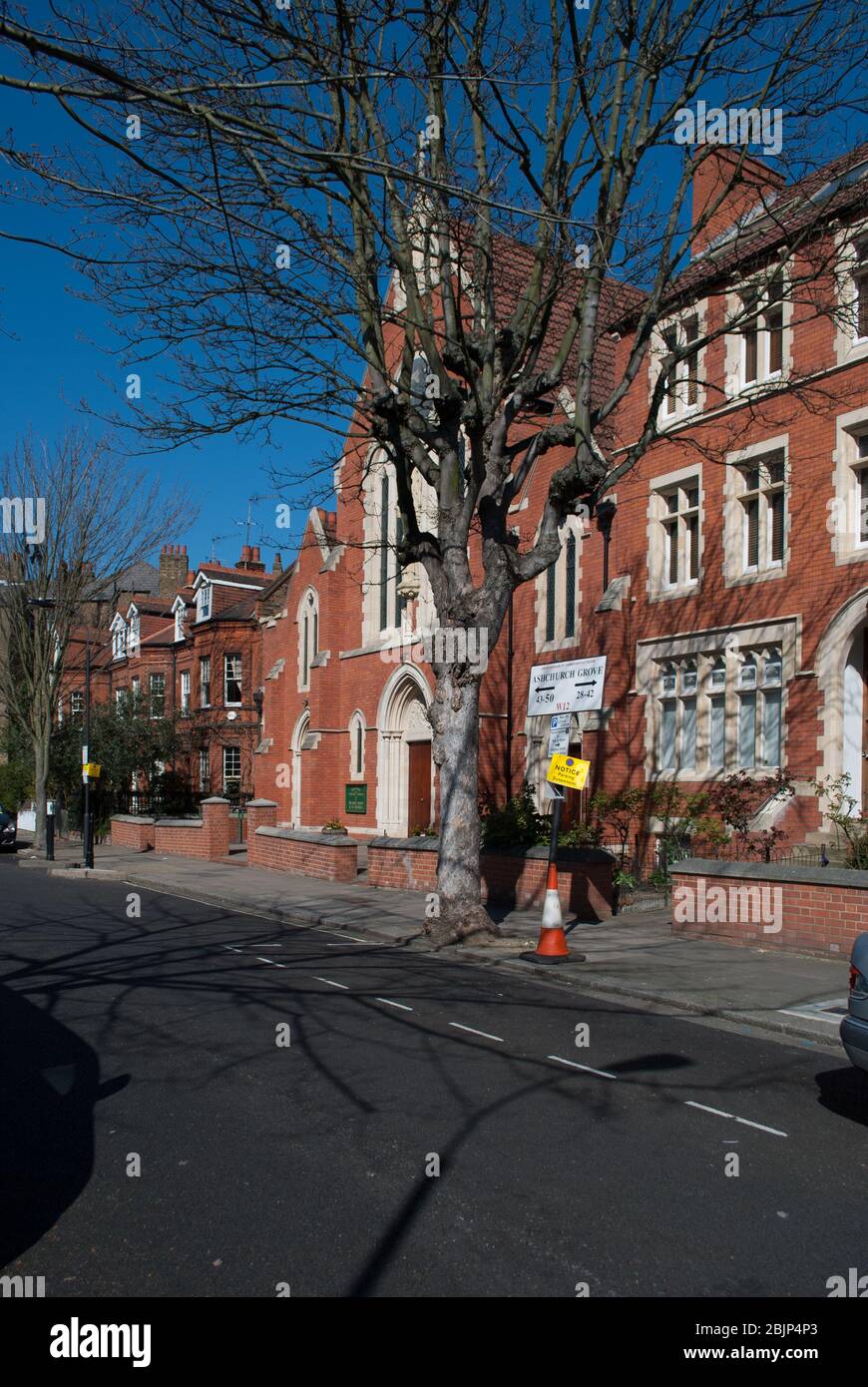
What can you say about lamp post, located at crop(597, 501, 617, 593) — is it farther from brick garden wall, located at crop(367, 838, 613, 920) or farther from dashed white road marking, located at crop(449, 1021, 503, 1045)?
dashed white road marking, located at crop(449, 1021, 503, 1045)

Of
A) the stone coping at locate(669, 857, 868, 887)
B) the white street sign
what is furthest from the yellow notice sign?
the stone coping at locate(669, 857, 868, 887)

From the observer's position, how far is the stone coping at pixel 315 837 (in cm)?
2167

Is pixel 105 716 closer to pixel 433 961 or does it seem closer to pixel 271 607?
pixel 271 607

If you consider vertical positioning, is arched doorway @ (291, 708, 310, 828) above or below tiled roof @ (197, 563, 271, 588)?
below

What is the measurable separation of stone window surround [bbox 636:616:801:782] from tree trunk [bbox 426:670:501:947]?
6.31 meters

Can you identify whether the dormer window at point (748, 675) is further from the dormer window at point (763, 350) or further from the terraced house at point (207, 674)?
the terraced house at point (207, 674)

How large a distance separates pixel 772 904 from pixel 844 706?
4950 mm

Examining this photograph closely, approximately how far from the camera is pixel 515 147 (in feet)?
43.0

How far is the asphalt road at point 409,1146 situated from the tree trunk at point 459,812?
3336mm

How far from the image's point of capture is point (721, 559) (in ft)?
62.7

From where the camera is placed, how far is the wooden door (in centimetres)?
2861

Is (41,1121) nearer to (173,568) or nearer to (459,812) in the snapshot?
(459,812)

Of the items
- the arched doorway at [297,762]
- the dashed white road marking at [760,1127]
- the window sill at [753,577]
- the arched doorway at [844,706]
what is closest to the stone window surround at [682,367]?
the window sill at [753,577]
